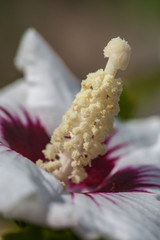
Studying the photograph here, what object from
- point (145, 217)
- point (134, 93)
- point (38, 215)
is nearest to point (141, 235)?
point (145, 217)

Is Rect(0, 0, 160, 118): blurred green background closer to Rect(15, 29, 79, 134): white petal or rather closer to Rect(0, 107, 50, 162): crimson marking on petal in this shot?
Rect(15, 29, 79, 134): white petal

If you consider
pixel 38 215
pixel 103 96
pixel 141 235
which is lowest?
pixel 141 235

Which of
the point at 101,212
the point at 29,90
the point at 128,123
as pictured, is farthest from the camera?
the point at 128,123

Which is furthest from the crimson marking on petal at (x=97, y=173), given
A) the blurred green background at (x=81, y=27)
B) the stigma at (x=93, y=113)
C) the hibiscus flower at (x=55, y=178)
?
the blurred green background at (x=81, y=27)

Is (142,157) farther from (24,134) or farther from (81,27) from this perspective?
(81,27)

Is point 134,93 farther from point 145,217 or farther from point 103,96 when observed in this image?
point 145,217

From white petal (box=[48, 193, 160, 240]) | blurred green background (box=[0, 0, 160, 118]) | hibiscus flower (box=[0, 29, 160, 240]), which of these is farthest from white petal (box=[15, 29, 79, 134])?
blurred green background (box=[0, 0, 160, 118])

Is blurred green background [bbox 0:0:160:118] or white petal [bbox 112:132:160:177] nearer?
white petal [bbox 112:132:160:177]
